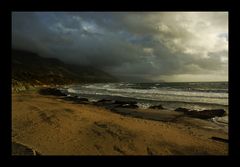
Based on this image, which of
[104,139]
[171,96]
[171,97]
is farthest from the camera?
[171,96]

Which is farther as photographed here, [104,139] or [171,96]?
[171,96]

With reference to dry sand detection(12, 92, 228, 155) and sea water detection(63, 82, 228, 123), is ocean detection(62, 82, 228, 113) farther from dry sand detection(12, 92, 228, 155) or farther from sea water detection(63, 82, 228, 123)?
dry sand detection(12, 92, 228, 155)

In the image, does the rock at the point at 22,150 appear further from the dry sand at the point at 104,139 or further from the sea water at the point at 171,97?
the sea water at the point at 171,97

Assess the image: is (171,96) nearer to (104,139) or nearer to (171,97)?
(171,97)

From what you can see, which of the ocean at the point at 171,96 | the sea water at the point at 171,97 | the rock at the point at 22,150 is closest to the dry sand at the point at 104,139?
the rock at the point at 22,150

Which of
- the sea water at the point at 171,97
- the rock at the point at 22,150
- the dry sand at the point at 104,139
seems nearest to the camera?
the rock at the point at 22,150

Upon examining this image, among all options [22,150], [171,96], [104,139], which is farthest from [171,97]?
[22,150]
